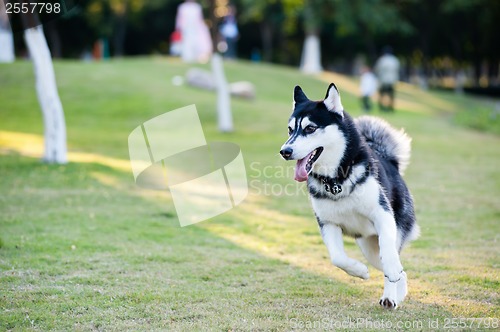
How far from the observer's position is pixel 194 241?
786 centimetres

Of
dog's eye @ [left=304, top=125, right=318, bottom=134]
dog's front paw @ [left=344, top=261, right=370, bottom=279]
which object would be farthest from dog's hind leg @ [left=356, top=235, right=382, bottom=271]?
dog's eye @ [left=304, top=125, right=318, bottom=134]

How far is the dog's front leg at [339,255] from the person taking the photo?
5254mm

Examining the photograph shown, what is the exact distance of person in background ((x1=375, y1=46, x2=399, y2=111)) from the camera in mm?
24156

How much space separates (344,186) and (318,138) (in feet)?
1.54

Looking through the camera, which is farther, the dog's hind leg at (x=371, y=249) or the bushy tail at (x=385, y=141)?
the bushy tail at (x=385, y=141)

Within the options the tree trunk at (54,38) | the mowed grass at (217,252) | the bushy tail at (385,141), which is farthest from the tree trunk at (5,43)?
the bushy tail at (385,141)

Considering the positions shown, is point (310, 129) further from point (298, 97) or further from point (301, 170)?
point (298, 97)

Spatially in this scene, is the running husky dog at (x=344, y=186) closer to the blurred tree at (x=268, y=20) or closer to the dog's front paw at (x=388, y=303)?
the dog's front paw at (x=388, y=303)

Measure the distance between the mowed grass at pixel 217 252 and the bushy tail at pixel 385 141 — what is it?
4.01ft

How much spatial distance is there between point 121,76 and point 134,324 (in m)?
20.9

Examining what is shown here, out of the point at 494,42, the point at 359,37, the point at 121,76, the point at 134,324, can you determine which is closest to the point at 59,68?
the point at 121,76

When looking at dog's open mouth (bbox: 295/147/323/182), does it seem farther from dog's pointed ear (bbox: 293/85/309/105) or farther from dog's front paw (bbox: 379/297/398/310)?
dog's front paw (bbox: 379/297/398/310)

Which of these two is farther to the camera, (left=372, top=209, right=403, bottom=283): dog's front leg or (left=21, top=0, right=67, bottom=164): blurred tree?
(left=21, top=0, right=67, bottom=164): blurred tree

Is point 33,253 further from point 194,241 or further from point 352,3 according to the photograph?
point 352,3
